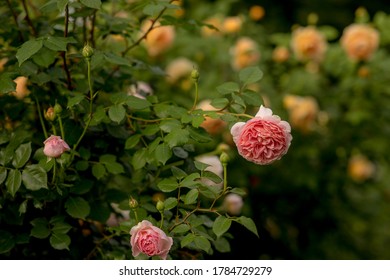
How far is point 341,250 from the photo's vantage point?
3148mm

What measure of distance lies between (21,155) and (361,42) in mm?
1900

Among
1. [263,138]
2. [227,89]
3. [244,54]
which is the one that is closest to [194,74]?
[227,89]

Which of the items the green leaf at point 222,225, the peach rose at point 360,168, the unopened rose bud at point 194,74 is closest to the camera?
the green leaf at point 222,225

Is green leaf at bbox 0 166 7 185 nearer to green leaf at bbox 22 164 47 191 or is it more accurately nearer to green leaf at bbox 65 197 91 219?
green leaf at bbox 22 164 47 191

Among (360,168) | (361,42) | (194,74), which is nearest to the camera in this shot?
(194,74)

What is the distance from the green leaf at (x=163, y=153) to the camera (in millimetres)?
1305

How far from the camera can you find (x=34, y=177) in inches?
51.3

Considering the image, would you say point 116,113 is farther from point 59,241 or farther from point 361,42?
point 361,42

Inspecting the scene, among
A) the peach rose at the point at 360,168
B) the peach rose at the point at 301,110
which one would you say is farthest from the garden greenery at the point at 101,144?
the peach rose at the point at 360,168

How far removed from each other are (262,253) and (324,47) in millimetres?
935

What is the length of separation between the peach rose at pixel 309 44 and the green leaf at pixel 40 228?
1798 millimetres

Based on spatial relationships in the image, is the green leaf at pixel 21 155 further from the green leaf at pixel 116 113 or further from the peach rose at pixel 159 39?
the peach rose at pixel 159 39
